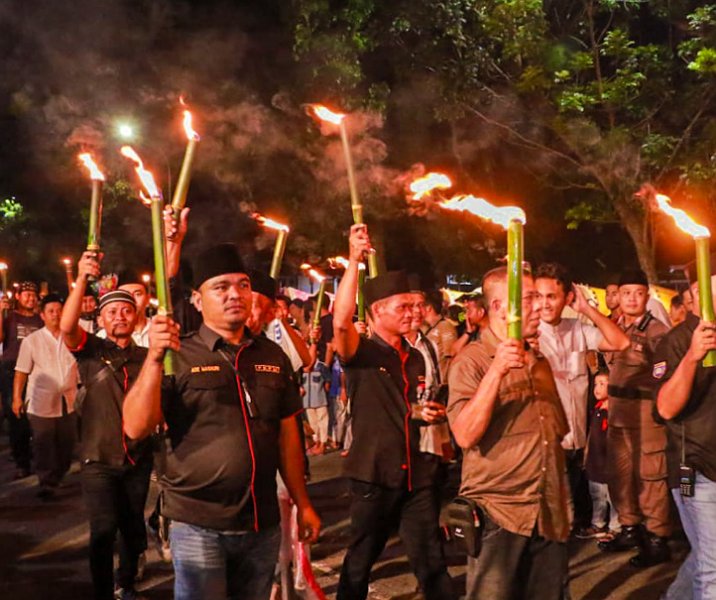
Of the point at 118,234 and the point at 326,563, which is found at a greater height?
the point at 118,234

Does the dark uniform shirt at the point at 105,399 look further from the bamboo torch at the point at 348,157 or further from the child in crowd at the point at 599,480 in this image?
the child in crowd at the point at 599,480

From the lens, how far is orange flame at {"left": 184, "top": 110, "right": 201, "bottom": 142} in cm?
434

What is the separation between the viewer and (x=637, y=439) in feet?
24.5

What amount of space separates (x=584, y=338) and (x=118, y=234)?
66.6ft

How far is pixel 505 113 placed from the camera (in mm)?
16141

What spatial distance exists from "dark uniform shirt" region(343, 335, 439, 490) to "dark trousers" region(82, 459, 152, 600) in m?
1.57

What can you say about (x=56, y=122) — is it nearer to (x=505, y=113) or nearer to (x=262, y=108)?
(x=262, y=108)

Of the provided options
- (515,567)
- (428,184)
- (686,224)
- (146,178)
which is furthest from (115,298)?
(686,224)

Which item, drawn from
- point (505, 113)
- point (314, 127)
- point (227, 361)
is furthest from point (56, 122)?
point (227, 361)

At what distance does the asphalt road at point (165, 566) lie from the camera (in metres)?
6.48

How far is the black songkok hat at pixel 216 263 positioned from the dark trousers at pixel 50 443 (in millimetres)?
6169

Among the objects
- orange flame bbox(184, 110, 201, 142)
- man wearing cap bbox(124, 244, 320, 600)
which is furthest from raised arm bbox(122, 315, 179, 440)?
orange flame bbox(184, 110, 201, 142)

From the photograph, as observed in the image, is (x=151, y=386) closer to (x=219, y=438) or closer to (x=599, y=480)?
(x=219, y=438)

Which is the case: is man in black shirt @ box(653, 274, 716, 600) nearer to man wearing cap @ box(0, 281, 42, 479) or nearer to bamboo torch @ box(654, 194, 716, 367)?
bamboo torch @ box(654, 194, 716, 367)
